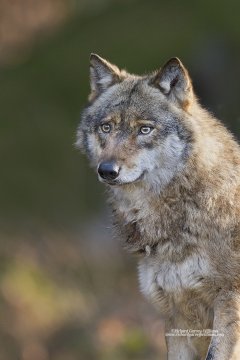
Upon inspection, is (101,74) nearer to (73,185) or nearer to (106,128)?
(106,128)

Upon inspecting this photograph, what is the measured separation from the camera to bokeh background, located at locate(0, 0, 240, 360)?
49.4 feet

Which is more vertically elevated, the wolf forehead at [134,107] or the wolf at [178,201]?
the wolf forehead at [134,107]

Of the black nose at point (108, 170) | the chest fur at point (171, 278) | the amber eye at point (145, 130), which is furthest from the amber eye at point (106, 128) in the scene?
the chest fur at point (171, 278)

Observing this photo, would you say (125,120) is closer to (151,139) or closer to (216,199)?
(151,139)

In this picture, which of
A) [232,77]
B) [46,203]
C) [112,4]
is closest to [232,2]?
[232,77]

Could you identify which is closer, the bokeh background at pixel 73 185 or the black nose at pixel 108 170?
the black nose at pixel 108 170

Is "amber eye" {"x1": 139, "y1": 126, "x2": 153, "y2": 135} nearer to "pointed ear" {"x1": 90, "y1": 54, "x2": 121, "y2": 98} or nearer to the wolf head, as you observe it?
the wolf head

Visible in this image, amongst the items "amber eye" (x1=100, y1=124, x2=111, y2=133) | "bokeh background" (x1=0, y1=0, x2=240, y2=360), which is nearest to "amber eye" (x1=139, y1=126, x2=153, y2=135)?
"amber eye" (x1=100, y1=124, x2=111, y2=133)

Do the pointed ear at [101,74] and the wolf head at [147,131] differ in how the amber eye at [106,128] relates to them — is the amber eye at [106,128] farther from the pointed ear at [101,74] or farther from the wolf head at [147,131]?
the pointed ear at [101,74]

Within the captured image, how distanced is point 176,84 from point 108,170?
3.26 ft

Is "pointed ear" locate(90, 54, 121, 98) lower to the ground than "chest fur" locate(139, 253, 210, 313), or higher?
higher

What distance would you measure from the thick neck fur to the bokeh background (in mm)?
5260

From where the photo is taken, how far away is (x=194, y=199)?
8.20 metres

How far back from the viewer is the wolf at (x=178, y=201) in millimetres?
7980
